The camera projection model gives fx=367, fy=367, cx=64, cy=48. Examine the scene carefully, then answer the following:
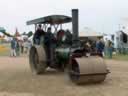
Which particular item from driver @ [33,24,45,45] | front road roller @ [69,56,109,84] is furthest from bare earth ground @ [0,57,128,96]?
driver @ [33,24,45,45]

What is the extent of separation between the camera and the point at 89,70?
33.6ft

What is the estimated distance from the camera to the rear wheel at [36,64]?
42.2ft

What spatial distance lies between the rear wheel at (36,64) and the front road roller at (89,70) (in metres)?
2.42

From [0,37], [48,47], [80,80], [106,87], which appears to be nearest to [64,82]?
[80,80]

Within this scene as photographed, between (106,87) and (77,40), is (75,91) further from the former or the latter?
(77,40)

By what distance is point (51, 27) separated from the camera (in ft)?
44.5

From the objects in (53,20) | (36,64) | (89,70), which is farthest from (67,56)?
(36,64)

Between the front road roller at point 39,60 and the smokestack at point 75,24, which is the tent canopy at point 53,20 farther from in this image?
the smokestack at point 75,24

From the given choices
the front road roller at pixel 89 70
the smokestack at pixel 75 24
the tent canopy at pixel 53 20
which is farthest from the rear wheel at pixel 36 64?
the front road roller at pixel 89 70

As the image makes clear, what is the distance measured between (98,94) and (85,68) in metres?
1.26

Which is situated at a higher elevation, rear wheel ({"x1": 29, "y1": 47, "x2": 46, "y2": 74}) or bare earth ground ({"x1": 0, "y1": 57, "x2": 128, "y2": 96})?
rear wheel ({"x1": 29, "y1": 47, "x2": 46, "y2": 74})

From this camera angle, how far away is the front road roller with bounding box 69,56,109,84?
403 inches

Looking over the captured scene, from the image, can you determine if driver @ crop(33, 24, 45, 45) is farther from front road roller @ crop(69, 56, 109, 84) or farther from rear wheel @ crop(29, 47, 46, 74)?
front road roller @ crop(69, 56, 109, 84)

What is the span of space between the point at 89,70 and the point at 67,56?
5.50 feet
